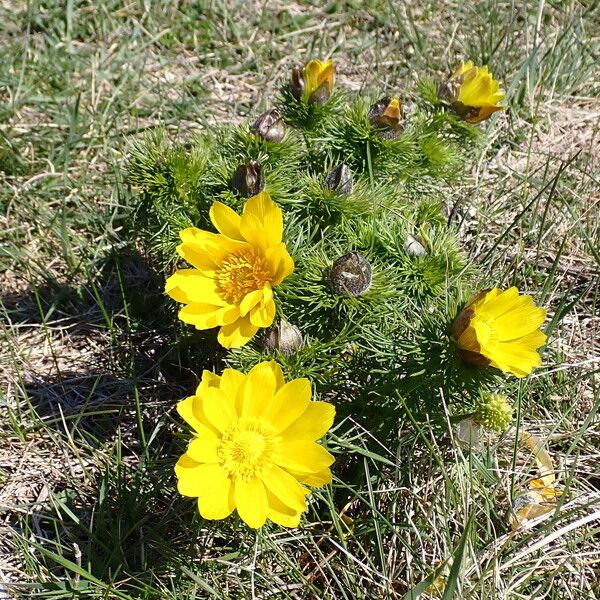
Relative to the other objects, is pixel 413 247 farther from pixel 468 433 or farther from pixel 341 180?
pixel 468 433

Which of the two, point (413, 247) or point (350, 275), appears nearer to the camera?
point (350, 275)

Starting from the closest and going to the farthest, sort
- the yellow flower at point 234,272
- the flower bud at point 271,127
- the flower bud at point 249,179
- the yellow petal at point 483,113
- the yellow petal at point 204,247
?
1. the yellow flower at point 234,272
2. the yellow petal at point 204,247
3. the flower bud at point 249,179
4. the flower bud at point 271,127
5. the yellow petal at point 483,113

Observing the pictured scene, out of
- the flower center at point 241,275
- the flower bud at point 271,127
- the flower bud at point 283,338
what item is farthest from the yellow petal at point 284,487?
the flower bud at point 271,127

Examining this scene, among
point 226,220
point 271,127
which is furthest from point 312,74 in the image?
point 226,220

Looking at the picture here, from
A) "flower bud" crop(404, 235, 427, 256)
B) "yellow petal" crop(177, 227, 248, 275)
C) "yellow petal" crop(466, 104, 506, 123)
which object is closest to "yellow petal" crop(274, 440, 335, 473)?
"yellow petal" crop(177, 227, 248, 275)

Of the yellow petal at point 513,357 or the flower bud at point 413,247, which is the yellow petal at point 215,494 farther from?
the flower bud at point 413,247

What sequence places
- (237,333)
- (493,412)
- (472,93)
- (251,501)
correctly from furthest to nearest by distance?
(472,93) → (493,412) → (237,333) → (251,501)

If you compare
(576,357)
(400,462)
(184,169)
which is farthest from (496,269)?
(184,169)
